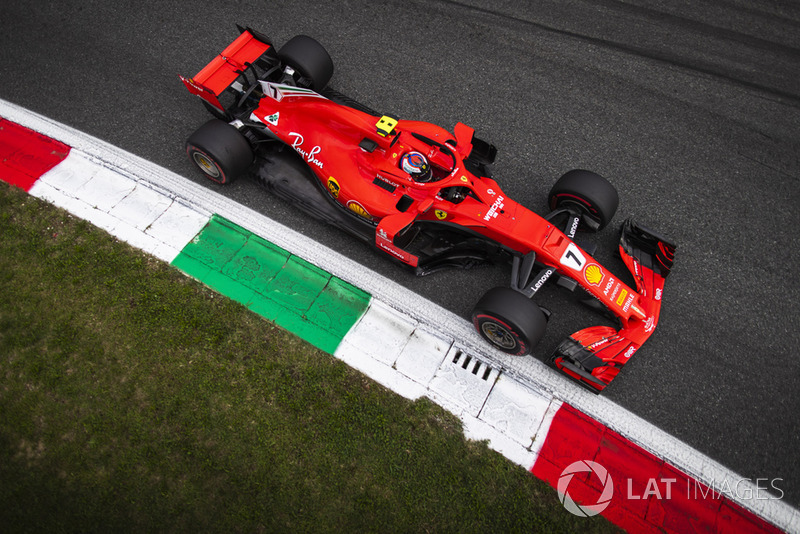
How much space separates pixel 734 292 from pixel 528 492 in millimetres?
3469

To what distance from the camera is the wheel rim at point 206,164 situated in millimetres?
5418

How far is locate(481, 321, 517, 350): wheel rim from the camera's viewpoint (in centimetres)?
470

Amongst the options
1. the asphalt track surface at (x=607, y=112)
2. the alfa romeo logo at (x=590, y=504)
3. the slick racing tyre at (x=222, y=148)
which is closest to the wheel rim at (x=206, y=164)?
the slick racing tyre at (x=222, y=148)

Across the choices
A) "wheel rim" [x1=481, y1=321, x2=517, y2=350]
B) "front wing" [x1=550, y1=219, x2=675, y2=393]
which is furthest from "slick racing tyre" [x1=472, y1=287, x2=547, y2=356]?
"front wing" [x1=550, y1=219, x2=675, y2=393]

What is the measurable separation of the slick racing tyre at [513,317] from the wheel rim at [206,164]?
11.2ft

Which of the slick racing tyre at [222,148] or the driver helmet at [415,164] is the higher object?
the driver helmet at [415,164]

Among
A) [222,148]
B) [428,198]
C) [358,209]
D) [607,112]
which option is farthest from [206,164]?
[607,112]

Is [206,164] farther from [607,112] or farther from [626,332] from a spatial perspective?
[607,112]

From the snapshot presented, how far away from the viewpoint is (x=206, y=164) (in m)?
5.53

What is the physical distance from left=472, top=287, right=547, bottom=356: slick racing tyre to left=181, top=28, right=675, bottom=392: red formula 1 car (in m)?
0.01

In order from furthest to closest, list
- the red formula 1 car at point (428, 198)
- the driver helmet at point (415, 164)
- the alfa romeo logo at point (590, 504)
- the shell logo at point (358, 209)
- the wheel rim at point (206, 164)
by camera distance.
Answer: the wheel rim at point (206, 164) < the shell logo at point (358, 209) < the driver helmet at point (415, 164) < the red formula 1 car at point (428, 198) < the alfa romeo logo at point (590, 504)

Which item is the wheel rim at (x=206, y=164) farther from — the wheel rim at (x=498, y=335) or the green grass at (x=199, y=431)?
the wheel rim at (x=498, y=335)

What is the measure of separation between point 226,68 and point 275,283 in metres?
2.54

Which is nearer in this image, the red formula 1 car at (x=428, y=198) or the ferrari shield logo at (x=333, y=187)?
the red formula 1 car at (x=428, y=198)
